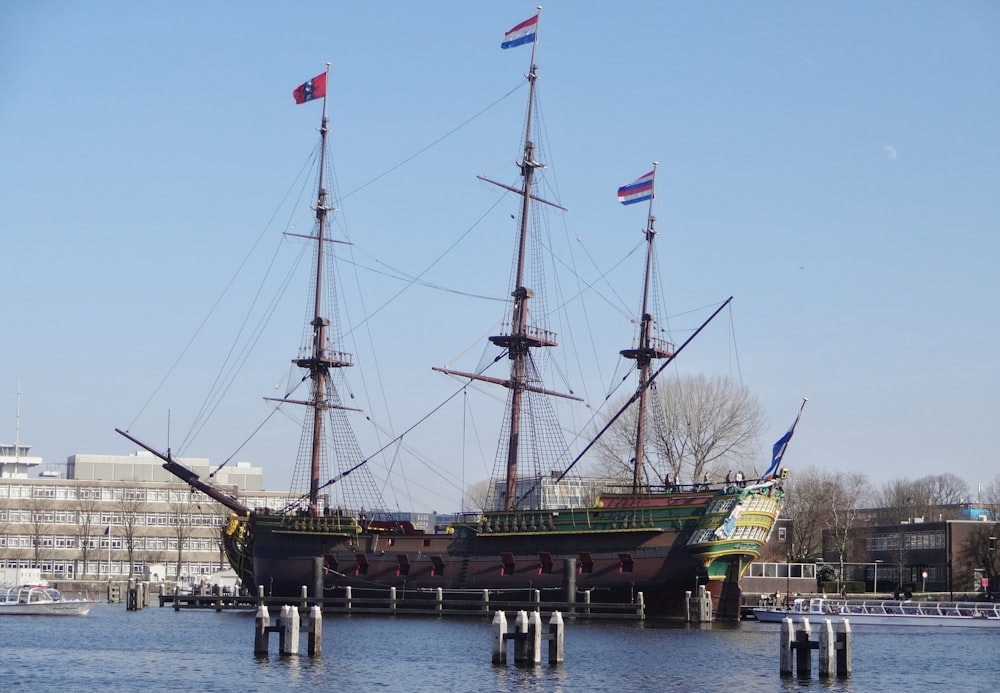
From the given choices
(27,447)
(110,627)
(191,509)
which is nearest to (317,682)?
(110,627)

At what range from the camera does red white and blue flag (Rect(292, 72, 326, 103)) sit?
73125 mm

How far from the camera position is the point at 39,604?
68.0 meters

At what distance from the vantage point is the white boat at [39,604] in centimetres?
6750

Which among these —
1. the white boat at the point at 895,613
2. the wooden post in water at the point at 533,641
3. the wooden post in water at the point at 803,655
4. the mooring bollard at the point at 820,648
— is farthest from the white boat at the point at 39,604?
the wooden post in water at the point at 803,655

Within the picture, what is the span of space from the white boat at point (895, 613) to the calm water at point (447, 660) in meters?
0.72

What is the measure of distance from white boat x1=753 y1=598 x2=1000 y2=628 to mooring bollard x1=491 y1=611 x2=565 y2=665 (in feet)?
73.6

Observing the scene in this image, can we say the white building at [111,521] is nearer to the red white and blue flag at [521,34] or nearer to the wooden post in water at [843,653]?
the red white and blue flag at [521,34]

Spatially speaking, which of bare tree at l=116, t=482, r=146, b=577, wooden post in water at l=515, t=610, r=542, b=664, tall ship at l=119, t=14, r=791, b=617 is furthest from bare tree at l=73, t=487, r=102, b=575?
wooden post in water at l=515, t=610, r=542, b=664

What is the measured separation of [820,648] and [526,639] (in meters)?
8.16

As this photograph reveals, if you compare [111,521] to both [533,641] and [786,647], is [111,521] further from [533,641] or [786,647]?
[786,647]

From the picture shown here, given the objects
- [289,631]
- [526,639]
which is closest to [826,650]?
[526,639]

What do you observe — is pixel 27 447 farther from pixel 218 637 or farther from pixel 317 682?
pixel 317 682

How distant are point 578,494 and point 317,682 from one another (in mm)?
73744

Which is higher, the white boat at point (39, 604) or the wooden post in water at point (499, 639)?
the wooden post in water at point (499, 639)
